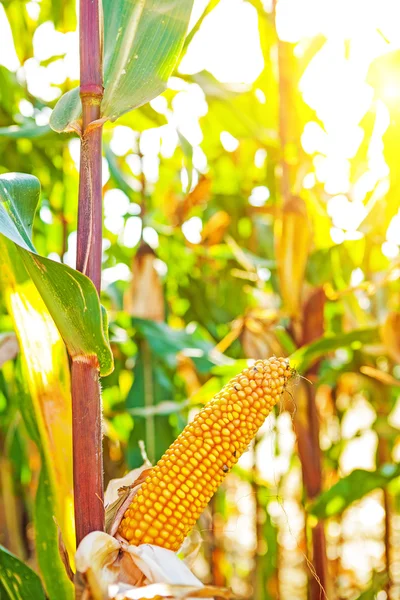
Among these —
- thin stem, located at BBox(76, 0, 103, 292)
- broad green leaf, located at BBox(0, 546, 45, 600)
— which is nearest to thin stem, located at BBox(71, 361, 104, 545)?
thin stem, located at BBox(76, 0, 103, 292)

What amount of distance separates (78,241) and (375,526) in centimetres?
342

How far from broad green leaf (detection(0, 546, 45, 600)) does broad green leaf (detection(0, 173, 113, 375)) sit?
0.32m

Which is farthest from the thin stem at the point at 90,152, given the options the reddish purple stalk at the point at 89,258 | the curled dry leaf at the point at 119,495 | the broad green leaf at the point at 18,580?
the broad green leaf at the point at 18,580

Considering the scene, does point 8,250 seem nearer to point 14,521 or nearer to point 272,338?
point 272,338

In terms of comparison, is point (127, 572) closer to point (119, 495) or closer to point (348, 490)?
point (119, 495)

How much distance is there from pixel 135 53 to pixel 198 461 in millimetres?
448

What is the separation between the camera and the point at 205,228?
6.70 feet

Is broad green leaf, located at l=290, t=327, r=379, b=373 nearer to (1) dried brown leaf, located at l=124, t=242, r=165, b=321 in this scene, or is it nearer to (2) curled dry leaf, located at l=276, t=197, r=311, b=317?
(2) curled dry leaf, located at l=276, t=197, r=311, b=317

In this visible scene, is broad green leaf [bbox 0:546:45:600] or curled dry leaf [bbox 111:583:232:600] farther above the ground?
curled dry leaf [bbox 111:583:232:600]

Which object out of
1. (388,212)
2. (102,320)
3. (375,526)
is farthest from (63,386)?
(375,526)

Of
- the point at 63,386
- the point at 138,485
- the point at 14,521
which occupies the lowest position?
the point at 14,521

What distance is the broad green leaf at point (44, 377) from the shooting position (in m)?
0.68

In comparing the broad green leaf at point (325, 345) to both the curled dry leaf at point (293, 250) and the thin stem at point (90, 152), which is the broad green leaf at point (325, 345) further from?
the thin stem at point (90, 152)

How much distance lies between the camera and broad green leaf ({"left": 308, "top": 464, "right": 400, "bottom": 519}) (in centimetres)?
120
